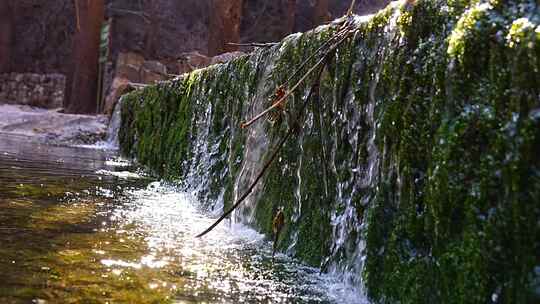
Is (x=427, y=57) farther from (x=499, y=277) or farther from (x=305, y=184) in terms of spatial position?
(x=305, y=184)

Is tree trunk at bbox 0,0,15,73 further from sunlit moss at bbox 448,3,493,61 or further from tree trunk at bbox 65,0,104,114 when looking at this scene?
sunlit moss at bbox 448,3,493,61

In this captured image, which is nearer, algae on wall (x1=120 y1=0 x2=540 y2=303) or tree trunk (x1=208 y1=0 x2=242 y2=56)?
algae on wall (x1=120 y1=0 x2=540 y2=303)

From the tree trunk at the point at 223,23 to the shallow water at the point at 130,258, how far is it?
9.73 meters

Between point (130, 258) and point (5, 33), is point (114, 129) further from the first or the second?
point (5, 33)

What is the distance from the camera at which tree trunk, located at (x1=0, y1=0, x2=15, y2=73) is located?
846 inches

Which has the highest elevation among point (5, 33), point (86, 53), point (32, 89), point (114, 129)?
point (5, 33)

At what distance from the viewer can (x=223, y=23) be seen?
13.3 metres

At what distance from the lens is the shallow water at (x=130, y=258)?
183 centimetres

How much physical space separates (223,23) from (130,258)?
37.9ft

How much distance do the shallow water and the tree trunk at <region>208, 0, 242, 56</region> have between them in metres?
9.73

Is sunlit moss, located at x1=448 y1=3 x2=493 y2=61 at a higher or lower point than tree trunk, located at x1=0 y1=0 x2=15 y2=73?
lower

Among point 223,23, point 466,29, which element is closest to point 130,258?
point 466,29

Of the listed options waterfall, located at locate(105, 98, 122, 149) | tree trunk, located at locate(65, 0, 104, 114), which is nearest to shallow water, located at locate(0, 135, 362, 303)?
waterfall, located at locate(105, 98, 122, 149)

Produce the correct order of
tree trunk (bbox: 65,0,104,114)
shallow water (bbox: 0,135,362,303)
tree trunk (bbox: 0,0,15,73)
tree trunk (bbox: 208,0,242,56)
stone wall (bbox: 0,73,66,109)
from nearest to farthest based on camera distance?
shallow water (bbox: 0,135,362,303), tree trunk (bbox: 208,0,242,56), tree trunk (bbox: 65,0,104,114), stone wall (bbox: 0,73,66,109), tree trunk (bbox: 0,0,15,73)
